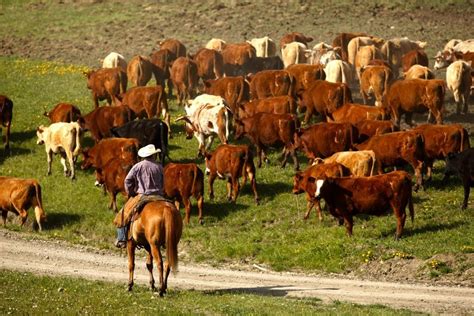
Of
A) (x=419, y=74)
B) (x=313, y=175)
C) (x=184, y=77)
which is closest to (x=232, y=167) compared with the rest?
(x=313, y=175)

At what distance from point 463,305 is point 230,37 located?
36732 mm

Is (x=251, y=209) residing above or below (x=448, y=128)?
below

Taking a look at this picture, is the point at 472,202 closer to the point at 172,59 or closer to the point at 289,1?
the point at 172,59

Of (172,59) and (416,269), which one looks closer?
(416,269)

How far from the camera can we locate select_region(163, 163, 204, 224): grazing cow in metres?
28.1

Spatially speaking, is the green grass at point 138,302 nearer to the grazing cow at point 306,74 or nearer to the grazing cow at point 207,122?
the grazing cow at point 207,122

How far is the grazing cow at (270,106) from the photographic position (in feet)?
112

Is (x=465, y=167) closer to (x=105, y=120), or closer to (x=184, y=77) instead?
(x=105, y=120)

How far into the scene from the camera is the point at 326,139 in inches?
1213

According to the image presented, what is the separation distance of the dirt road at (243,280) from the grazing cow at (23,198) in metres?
1.88

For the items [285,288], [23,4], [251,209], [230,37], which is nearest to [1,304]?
[285,288]

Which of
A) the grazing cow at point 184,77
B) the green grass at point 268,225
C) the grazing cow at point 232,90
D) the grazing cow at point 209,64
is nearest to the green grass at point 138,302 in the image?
the green grass at point 268,225

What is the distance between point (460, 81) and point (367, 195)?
14.4 meters

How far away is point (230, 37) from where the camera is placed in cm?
5625
